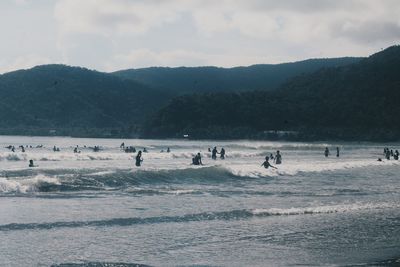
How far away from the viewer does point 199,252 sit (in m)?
16.1

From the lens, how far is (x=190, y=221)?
20938mm

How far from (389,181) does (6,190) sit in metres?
24.1

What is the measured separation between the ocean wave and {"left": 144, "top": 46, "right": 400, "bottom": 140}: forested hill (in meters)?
147

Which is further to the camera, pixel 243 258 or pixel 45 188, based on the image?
pixel 45 188

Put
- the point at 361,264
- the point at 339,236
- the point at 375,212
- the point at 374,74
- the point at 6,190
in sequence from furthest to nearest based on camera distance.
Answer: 1. the point at 374,74
2. the point at 6,190
3. the point at 375,212
4. the point at 339,236
5. the point at 361,264

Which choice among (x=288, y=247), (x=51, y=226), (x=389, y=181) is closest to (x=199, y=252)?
(x=288, y=247)

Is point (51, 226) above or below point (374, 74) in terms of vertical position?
below

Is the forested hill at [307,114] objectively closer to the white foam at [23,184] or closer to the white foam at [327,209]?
the white foam at [23,184]

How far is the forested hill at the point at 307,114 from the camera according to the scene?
176000 millimetres

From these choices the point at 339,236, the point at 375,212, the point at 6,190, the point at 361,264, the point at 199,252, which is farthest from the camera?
the point at 6,190

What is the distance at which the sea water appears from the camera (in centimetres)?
1561

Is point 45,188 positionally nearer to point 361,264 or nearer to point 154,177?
point 154,177

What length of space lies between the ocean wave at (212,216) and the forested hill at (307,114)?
147 meters

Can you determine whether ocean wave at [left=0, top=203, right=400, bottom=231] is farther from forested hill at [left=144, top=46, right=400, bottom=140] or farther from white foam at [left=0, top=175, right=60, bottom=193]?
forested hill at [left=144, top=46, right=400, bottom=140]
